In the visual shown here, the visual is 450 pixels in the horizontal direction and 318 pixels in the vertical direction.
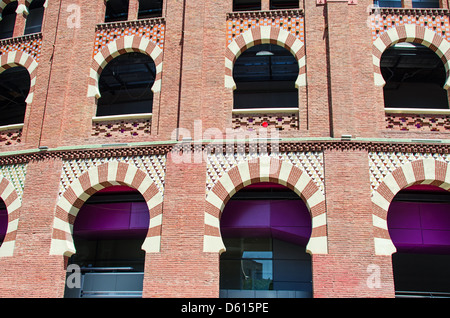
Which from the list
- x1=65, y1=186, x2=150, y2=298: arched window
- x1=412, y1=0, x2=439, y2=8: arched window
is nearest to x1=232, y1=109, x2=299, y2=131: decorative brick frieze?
x1=65, y1=186, x2=150, y2=298: arched window

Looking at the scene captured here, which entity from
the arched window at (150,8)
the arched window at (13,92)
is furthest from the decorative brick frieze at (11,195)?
the arched window at (150,8)

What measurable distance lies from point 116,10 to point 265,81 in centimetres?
470

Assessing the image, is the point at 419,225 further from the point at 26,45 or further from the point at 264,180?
the point at 26,45

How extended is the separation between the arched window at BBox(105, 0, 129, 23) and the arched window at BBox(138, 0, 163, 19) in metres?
0.42

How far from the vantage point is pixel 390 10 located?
11.6 m

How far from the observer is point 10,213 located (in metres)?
11.1

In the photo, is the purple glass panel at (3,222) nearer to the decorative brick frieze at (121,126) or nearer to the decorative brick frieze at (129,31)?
the decorative brick frieze at (121,126)

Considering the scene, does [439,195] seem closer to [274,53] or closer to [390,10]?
[390,10]

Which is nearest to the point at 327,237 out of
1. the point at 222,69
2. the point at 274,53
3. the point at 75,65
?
the point at 222,69

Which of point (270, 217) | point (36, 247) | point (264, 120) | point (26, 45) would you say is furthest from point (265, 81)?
point (36, 247)

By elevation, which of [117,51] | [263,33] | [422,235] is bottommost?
[422,235]

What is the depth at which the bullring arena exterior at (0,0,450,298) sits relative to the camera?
1005 cm

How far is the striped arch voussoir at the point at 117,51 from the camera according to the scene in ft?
39.0

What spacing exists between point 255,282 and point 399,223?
3736 millimetres
